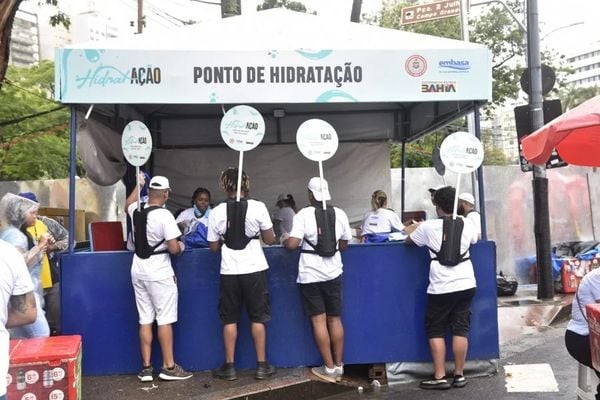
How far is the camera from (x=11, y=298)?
9.57 feet

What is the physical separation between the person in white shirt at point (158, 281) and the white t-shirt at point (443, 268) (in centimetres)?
220

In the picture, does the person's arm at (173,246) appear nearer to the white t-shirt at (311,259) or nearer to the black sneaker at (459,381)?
the white t-shirt at (311,259)

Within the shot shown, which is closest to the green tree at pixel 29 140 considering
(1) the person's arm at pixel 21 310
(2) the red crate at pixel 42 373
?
(2) the red crate at pixel 42 373

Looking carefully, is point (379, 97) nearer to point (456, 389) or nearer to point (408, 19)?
point (456, 389)

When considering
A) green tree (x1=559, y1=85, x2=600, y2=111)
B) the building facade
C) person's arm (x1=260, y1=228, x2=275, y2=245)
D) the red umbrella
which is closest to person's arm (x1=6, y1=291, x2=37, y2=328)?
person's arm (x1=260, y1=228, x2=275, y2=245)

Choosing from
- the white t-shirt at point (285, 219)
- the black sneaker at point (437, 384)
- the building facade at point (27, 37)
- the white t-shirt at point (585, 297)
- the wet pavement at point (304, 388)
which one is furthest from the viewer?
the building facade at point (27, 37)

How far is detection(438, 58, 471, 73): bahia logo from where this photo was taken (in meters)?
5.89

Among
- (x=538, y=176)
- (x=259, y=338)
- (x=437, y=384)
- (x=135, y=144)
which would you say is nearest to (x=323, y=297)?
(x=259, y=338)

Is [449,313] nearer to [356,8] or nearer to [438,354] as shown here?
[438,354]

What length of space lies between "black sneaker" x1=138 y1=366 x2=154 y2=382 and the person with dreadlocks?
2.00 feet

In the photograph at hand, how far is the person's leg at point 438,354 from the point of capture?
18.9 ft

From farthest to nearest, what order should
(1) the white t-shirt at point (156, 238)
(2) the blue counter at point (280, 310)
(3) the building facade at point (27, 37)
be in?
(3) the building facade at point (27, 37) → (2) the blue counter at point (280, 310) → (1) the white t-shirt at point (156, 238)

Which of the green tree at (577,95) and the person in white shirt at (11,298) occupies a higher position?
the green tree at (577,95)

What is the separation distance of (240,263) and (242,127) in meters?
1.26
